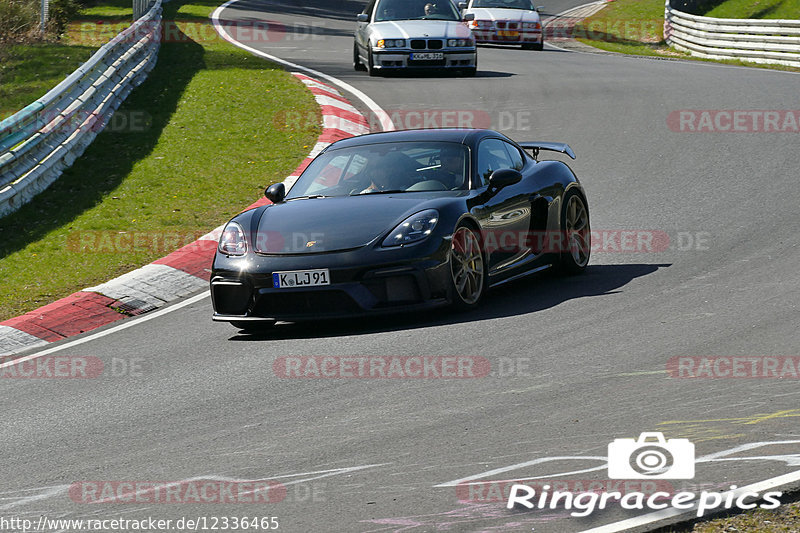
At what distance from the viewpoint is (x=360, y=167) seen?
9367mm

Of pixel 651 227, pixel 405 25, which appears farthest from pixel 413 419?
pixel 405 25

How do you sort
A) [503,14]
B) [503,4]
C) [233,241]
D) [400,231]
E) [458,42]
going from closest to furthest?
[400,231]
[233,241]
[458,42]
[503,14]
[503,4]

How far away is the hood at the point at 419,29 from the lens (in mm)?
21688

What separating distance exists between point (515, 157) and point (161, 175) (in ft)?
19.4

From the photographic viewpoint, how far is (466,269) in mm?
8492

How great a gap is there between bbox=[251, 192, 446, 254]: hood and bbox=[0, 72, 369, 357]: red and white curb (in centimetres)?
168

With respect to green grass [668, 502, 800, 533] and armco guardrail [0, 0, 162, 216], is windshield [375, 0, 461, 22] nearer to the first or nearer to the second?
armco guardrail [0, 0, 162, 216]

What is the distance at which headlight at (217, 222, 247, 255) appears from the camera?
27.9 ft

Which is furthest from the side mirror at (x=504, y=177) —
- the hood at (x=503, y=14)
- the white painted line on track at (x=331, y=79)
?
the hood at (x=503, y=14)

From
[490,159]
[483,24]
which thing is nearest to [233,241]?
[490,159]

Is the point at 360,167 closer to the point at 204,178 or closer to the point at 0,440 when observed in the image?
the point at 0,440

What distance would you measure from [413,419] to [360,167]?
374 cm

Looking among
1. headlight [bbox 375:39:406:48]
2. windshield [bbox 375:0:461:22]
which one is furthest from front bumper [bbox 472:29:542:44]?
headlight [bbox 375:39:406:48]

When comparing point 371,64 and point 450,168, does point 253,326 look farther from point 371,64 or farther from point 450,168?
point 371,64
